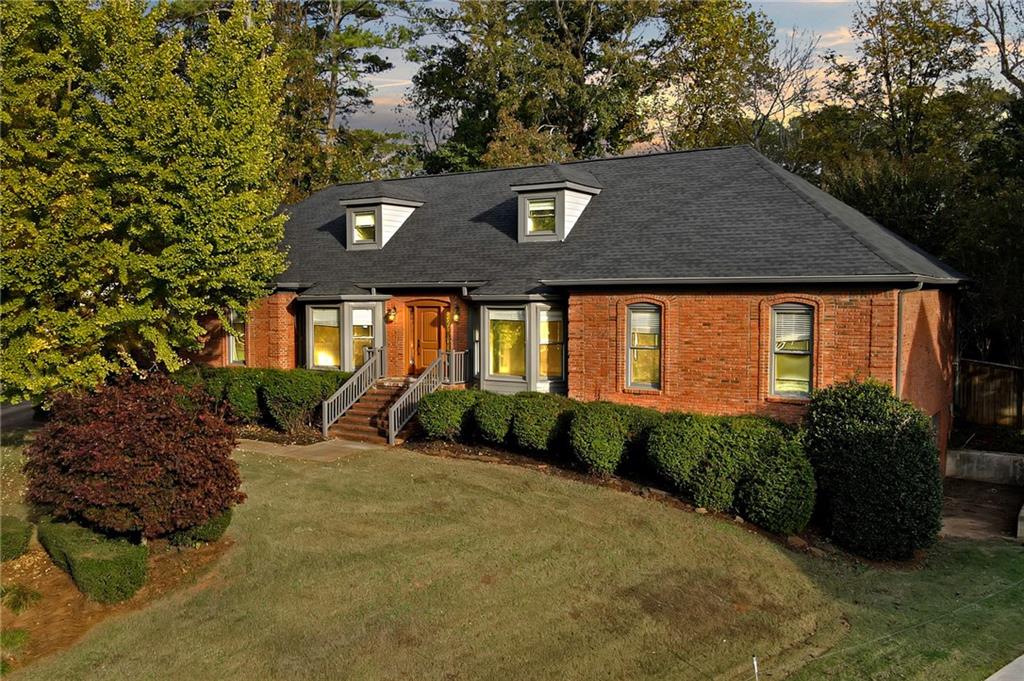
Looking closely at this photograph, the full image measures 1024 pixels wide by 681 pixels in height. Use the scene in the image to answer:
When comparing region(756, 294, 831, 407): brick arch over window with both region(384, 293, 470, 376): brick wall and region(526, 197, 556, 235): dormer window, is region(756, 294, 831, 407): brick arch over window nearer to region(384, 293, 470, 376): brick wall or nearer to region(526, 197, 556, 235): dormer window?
region(526, 197, 556, 235): dormer window

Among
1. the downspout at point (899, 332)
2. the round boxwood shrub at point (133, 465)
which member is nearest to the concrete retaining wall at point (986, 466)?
the downspout at point (899, 332)

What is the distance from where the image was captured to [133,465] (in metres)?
10.8

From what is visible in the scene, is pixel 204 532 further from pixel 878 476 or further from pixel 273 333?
pixel 273 333

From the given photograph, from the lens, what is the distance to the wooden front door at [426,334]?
22.6 meters

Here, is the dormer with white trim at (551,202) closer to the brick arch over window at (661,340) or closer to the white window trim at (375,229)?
the brick arch over window at (661,340)

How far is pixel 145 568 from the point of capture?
1077 centimetres

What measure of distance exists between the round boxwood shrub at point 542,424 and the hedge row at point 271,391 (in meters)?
6.25

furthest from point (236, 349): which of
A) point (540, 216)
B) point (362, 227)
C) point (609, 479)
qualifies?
point (609, 479)

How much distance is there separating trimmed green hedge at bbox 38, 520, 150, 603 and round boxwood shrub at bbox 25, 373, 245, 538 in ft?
0.85

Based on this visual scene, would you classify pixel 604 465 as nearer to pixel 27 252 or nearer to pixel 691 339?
pixel 691 339

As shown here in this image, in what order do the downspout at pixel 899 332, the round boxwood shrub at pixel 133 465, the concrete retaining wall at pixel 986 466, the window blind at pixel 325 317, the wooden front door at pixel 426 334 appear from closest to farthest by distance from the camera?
1. the round boxwood shrub at pixel 133 465
2. the downspout at pixel 899 332
3. the concrete retaining wall at pixel 986 466
4. the wooden front door at pixel 426 334
5. the window blind at pixel 325 317

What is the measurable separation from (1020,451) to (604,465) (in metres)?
12.0

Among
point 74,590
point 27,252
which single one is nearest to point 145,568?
point 74,590

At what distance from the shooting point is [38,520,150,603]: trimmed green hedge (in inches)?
408
